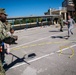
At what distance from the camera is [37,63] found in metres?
7.38

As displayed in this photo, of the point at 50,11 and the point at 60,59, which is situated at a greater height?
the point at 50,11

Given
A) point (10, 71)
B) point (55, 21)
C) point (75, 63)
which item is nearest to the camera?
point (10, 71)

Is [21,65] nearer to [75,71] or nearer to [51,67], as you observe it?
[51,67]

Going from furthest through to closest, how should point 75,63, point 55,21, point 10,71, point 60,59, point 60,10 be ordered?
point 60,10, point 55,21, point 60,59, point 75,63, point 10,71

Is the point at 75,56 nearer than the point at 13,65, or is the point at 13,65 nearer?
the point at 13,65

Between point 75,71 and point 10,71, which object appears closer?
point 75,71

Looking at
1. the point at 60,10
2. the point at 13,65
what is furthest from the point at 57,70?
the point at 60,10

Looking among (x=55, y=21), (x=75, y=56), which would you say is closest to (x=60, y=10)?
(x=55, y=21)

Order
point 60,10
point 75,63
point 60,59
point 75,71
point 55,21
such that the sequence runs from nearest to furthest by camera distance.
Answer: point 75,71 → point 75,63 → point 60,59 → point 55,21 → point 60,10

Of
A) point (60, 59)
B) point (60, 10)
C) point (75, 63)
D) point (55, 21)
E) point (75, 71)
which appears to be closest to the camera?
point (75, 71)

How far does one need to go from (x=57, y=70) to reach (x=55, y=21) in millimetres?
32169

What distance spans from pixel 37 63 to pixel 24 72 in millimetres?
1118

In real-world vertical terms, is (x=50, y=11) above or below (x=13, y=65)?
above

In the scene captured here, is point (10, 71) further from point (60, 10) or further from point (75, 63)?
point (60, 10)
